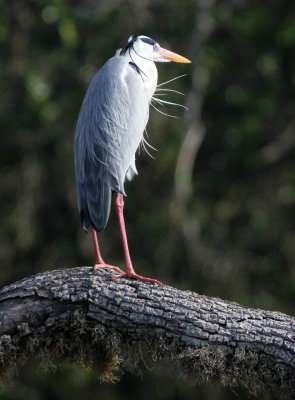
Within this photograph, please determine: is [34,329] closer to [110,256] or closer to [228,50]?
[110,256]

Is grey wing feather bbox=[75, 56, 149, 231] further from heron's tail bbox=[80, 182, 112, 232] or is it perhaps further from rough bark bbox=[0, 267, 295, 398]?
rough bark bbox=[0, 267, 295, 398]

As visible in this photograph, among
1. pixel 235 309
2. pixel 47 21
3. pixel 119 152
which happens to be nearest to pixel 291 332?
pixel 235 309

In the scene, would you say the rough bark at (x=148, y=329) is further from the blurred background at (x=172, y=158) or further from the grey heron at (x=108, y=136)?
the blurred background at (x=172, y=158)

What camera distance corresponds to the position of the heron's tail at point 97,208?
4.08 metres

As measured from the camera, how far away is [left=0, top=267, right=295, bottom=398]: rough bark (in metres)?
3.48

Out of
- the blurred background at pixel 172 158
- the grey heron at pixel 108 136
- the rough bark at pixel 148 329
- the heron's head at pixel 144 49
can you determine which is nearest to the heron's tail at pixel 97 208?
the grey heron at pixel 108 136

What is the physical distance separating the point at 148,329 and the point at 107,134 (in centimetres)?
121

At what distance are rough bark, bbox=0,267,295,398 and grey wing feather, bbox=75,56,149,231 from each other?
597mm

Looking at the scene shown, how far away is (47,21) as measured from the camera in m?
7.15

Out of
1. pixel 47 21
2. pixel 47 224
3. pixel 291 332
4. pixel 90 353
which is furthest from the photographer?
pixel 47 224

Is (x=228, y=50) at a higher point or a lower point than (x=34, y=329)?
higher

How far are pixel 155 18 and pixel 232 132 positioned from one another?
1.20 meters

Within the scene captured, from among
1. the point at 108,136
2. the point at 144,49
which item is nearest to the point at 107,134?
the point at 108,136

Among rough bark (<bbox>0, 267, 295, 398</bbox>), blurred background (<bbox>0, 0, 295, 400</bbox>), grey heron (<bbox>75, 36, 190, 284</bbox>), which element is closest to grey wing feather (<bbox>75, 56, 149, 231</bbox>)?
grey heron (<bbox>75, 36, 190, 284</bbox>)
